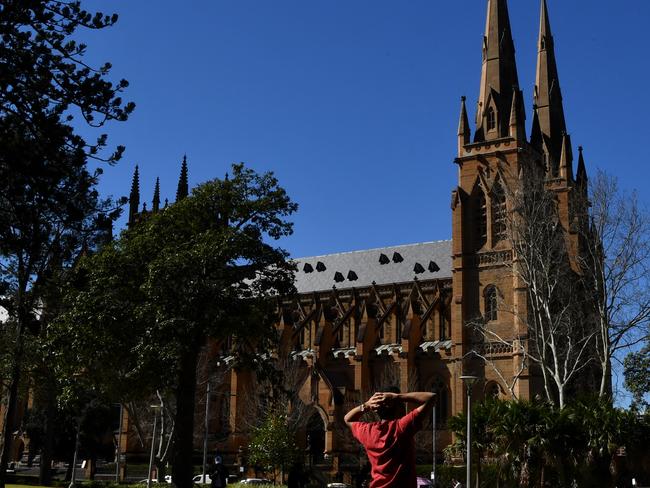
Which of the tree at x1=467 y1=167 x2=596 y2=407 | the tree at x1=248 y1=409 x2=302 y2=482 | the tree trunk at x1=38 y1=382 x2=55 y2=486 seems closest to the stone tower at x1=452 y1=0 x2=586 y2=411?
the tree at x1=248 y1=409 x2=302 y2=482

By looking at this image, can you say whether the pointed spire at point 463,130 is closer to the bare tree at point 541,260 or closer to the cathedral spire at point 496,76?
the cathedral spire at point 496,76

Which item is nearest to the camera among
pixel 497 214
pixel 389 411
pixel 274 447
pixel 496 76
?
pixel 389 411

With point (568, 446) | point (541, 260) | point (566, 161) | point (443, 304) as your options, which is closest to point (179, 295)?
point (568, 446)

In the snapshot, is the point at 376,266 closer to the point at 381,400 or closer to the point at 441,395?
the point at 441,395

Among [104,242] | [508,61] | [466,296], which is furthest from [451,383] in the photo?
[104,242]

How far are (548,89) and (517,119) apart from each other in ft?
35.0

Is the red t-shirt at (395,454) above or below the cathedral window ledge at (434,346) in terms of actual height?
below

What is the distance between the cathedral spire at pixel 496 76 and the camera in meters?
64.0

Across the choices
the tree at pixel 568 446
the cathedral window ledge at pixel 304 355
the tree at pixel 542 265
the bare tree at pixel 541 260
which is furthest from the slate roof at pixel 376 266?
the tree at pixel 568 446

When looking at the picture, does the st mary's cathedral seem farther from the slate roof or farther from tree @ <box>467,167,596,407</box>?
tree @ <box>467,167,596,407</box>

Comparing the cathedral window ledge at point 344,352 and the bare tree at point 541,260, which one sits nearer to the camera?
the bare tree at point 541,260

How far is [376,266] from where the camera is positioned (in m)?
77.6

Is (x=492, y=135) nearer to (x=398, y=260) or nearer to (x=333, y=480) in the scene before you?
(x=398, y=260)

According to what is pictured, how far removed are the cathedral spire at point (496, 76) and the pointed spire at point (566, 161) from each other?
600 cm
